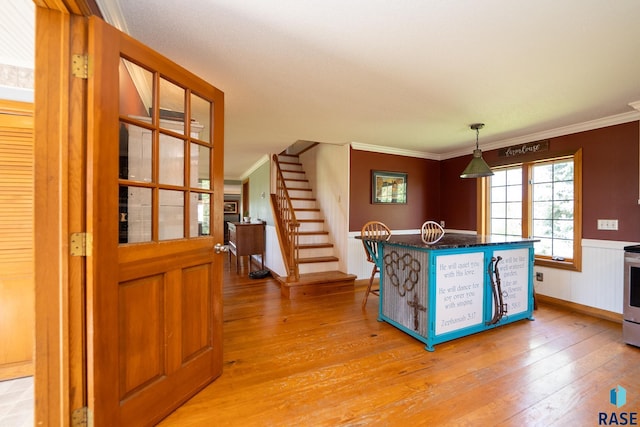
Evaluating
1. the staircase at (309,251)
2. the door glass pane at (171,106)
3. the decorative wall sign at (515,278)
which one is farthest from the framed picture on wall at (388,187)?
the door glass pane at (171,106)

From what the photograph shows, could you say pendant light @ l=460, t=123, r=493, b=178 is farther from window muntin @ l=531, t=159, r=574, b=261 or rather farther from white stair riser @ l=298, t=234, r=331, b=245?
white stair riser @ l=298, t=234, r=331, b=245

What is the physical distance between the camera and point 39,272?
3.74 ft

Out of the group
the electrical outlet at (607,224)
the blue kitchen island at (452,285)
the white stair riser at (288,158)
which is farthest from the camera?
the white stair riser at (288,158)

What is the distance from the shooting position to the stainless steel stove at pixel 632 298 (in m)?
2.42

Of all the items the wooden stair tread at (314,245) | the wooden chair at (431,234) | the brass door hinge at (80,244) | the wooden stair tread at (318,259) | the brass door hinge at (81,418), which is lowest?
the brass door hinge at (81,418)

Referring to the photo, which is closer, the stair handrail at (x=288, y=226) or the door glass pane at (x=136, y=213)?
the door glass pane at (x=136, y=213)

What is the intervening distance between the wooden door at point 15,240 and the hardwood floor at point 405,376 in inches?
51.5

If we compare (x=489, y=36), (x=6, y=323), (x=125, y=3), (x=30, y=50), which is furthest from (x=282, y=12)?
(x=6, y=323)

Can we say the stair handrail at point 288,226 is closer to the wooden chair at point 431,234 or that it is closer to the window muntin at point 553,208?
the wooden chair at point 431,234

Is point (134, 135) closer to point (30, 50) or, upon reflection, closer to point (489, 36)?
point (30, 50)

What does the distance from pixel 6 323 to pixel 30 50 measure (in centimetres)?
184

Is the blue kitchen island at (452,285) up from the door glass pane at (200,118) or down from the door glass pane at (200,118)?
down

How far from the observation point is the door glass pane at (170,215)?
1.57 meters

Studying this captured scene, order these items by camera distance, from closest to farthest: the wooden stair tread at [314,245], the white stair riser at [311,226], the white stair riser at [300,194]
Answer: the wooden stair tread at [314,245], the white stair riser at [311,226], the white stair riser at [300,194]
